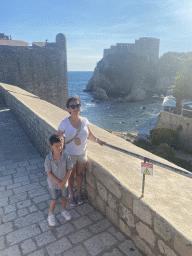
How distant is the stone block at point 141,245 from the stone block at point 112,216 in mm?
357

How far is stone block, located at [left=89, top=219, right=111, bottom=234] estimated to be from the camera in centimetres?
297

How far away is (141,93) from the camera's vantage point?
210 ft

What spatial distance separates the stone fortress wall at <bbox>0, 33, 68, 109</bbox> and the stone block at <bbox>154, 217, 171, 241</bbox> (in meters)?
20.7

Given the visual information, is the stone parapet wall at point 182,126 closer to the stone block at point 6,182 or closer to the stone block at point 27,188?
the stone block at point 27,188

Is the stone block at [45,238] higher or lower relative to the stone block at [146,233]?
lower

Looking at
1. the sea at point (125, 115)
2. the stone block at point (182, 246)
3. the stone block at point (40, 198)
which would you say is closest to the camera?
the stone block at point (182, 246)

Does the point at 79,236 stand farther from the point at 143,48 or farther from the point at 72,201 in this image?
the point at 143,48

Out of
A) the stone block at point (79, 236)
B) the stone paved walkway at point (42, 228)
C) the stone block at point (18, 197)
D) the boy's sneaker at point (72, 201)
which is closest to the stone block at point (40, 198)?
the stone paved walkway at point (42, 228)

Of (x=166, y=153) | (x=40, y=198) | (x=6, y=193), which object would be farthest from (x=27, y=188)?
(x=166, y=153)

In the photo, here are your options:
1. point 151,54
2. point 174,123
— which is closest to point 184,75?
point 174,123

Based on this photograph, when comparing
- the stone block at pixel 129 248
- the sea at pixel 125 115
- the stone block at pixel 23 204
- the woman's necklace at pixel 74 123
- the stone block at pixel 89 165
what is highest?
the woman's necklace at pixel 74 123

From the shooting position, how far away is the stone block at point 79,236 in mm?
2806

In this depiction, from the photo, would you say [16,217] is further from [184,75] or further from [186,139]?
[184,75]

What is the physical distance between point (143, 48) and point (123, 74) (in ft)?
41.6
